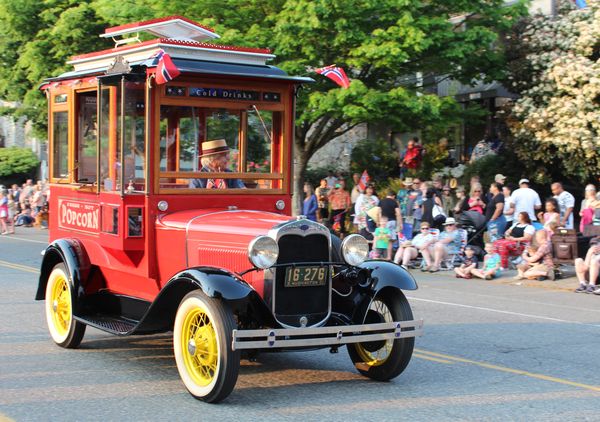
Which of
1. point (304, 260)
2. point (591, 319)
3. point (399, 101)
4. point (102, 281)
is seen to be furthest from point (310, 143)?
point (304, 260)

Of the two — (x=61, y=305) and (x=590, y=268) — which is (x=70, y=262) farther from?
(x=590, y=268)

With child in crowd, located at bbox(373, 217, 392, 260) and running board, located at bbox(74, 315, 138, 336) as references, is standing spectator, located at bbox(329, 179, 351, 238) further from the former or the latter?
running board, located at bbox(74, 315, 138, 336)

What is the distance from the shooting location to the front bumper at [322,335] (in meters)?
6.29

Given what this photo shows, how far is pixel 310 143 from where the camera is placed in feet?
79.6

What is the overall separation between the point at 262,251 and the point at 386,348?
156cm

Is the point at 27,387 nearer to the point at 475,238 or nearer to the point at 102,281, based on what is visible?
the point at 102,281

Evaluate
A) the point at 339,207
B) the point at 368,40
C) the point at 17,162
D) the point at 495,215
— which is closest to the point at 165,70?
the point at 495,215

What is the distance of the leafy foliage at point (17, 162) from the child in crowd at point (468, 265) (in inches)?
1095

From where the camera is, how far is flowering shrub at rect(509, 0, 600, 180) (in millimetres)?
20109

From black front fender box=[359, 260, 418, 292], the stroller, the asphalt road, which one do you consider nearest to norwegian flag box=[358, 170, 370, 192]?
the stroller

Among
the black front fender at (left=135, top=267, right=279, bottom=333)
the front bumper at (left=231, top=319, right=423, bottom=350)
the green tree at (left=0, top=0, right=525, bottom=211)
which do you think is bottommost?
the front bumper at (left=231, top=319, right=423, bottom=350)

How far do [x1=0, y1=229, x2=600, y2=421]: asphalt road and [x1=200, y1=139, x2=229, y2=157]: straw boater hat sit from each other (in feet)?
6.43

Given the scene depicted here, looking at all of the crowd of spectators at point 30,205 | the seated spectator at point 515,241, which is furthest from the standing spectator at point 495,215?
the crowd of spectators at point 30,205

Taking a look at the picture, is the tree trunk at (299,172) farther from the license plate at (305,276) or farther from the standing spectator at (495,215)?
the license plate at (305,276)
